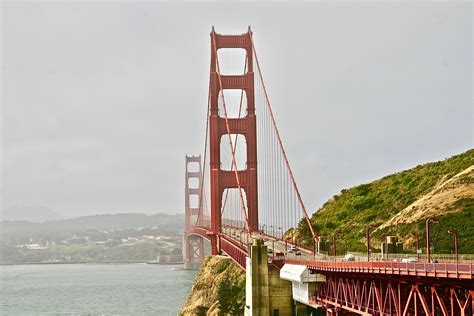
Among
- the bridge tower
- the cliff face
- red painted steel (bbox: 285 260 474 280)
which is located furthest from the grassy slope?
red painted steel (bbox: 285 260 474 280)

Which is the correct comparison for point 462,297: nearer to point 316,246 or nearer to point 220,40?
point 316,246

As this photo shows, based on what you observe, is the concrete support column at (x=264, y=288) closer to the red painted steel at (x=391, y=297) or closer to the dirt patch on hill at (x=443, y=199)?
the red painted steel at (x=391, y=297)

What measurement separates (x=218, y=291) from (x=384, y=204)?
3123cm

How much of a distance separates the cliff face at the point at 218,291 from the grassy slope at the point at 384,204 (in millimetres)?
12472

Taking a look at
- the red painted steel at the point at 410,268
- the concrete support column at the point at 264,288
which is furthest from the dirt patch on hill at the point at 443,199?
the red painted steel at the point at 410,268

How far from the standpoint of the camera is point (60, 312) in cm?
13362

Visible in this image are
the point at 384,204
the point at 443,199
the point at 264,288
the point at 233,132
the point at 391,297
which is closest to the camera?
the point at 391,297

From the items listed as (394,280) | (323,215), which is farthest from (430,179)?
(394,280)

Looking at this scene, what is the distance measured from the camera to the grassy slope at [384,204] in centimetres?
8744

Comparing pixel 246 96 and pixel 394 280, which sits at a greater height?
pixel 246 96

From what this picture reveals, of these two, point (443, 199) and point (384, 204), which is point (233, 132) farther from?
point (443, 199)

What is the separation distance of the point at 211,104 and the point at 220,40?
12083 millimetres

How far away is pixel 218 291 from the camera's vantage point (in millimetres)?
96562

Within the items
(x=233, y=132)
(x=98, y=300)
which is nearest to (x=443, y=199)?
(x=233, y=132)
